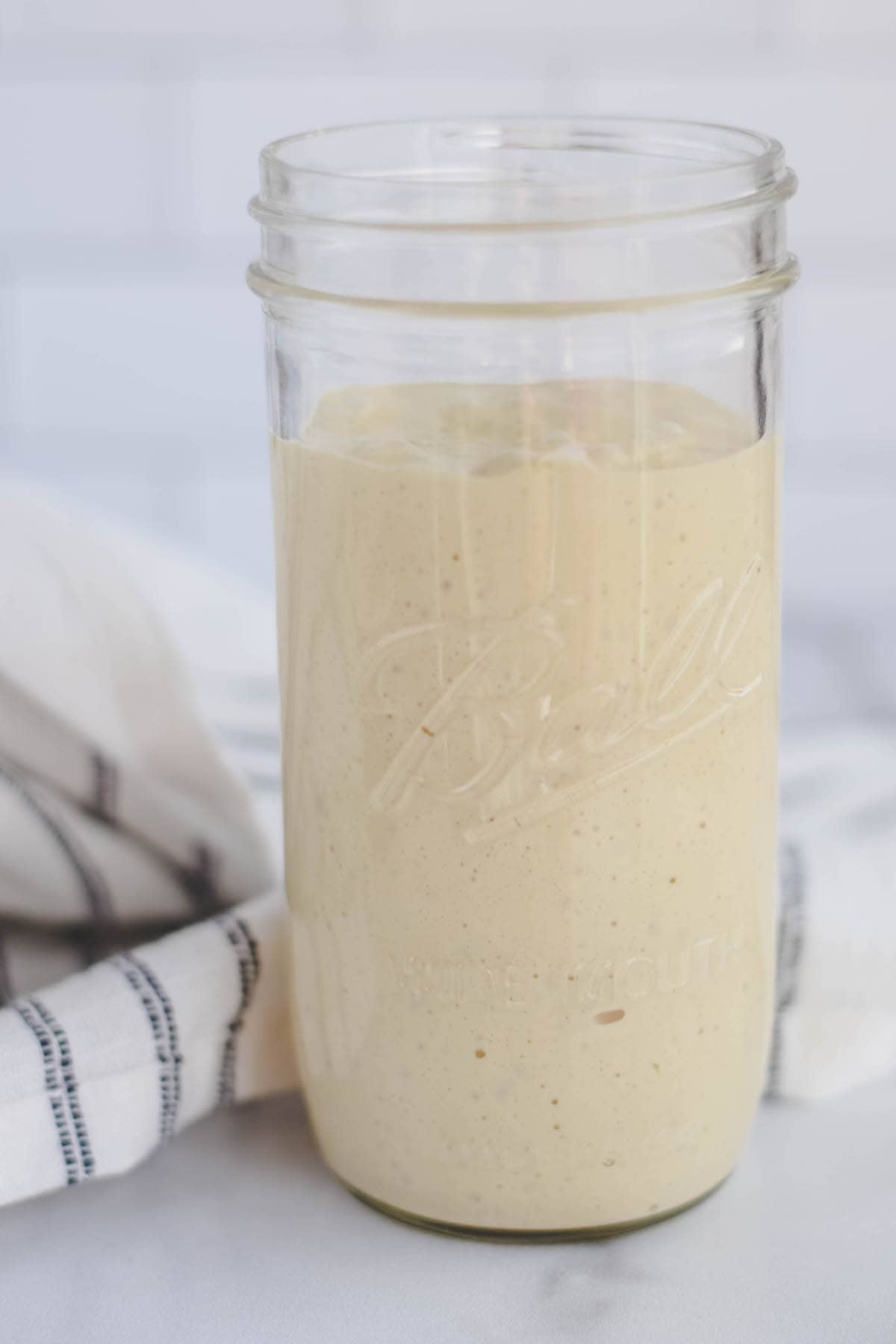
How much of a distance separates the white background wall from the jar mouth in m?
0.57

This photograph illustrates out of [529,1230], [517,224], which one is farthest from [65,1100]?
[517,224]

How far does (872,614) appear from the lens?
1147 mm

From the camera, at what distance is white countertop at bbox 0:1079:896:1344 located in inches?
19.4

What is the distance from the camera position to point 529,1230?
526 millimetres

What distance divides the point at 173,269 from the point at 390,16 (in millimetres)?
218

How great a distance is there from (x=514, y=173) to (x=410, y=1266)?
0.34 meters

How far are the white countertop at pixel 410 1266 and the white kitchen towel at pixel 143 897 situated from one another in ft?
0.08

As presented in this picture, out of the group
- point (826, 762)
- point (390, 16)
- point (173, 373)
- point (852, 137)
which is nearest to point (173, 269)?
point (173, 373)

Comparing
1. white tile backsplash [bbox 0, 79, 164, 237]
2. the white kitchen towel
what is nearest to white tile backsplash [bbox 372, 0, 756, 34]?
white tile backsplash [bbox 0, 79, 164, 237]

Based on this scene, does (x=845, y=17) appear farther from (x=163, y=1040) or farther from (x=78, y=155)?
(x=163, y=1040)

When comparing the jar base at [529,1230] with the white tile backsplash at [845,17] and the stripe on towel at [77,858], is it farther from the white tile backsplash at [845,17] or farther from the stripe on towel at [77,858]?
the white tile backsplash at [845,17]

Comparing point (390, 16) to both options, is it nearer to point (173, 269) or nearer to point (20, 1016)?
point (173, 269)

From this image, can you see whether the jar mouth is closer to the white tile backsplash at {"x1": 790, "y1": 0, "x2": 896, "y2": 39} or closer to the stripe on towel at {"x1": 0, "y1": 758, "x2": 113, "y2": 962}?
the stripe on towel at {"x1": 0, "y1": 758, "x2": 113, "y2": 962}

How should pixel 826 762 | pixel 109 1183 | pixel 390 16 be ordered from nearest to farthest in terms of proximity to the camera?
1. pixel 109 1183
2. pixel 826 762
3. pixel 390 16
